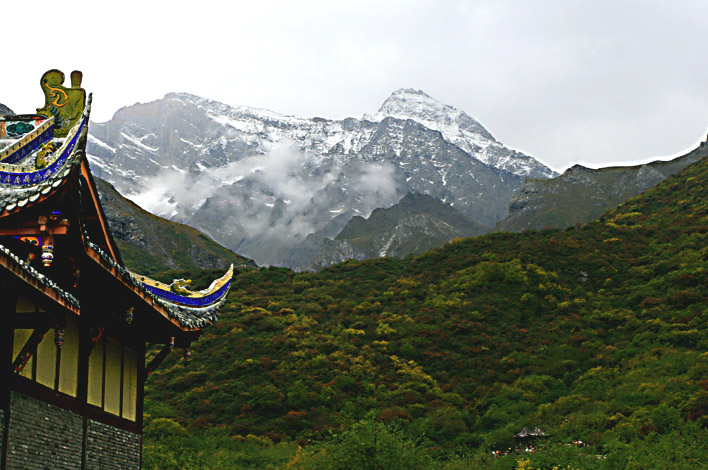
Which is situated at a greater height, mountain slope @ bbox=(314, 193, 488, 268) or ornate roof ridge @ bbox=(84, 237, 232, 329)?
mountain slope @ bbox=(314, 193, 488, 268)

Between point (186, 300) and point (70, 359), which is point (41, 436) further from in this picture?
point (186, 300)

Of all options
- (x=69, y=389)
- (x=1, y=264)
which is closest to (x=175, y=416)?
(x=69, y=389)

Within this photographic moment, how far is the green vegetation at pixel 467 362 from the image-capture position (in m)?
40.8

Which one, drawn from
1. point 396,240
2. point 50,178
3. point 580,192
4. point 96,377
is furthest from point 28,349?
point 396,240

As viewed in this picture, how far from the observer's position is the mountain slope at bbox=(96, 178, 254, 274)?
109m

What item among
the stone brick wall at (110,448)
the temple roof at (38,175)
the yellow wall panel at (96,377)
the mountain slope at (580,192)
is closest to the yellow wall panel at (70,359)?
the yellow wall panel at (96,377)

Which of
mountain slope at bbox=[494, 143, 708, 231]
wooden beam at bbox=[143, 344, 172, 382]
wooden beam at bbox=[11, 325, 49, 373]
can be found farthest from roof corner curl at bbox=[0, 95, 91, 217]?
mountain slope at bbox=[494, 143, 708, 231]

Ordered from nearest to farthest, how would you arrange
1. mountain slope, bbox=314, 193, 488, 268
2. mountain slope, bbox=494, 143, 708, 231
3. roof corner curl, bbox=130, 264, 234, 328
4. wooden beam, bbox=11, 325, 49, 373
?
wooden beam, bbox=11, 325, 49, 373 < roof corner curl, bbox=130, 264, 234, 328 < mountain slope, bbox=494, 143, 708, 231 < mountain slope, bbox=314, 193, 488, 268

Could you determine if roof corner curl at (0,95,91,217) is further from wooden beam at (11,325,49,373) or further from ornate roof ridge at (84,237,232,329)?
ornate roof ridge at (84,237,232,329)

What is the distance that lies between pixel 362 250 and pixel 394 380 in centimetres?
11343

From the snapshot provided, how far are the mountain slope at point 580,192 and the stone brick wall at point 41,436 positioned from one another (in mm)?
127569

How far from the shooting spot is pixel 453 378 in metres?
59.6

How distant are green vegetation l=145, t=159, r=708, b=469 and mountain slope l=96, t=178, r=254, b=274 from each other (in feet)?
76.5

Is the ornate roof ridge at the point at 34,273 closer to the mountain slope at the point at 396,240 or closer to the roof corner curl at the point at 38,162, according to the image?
the roof corner curl at the point at 38,162
